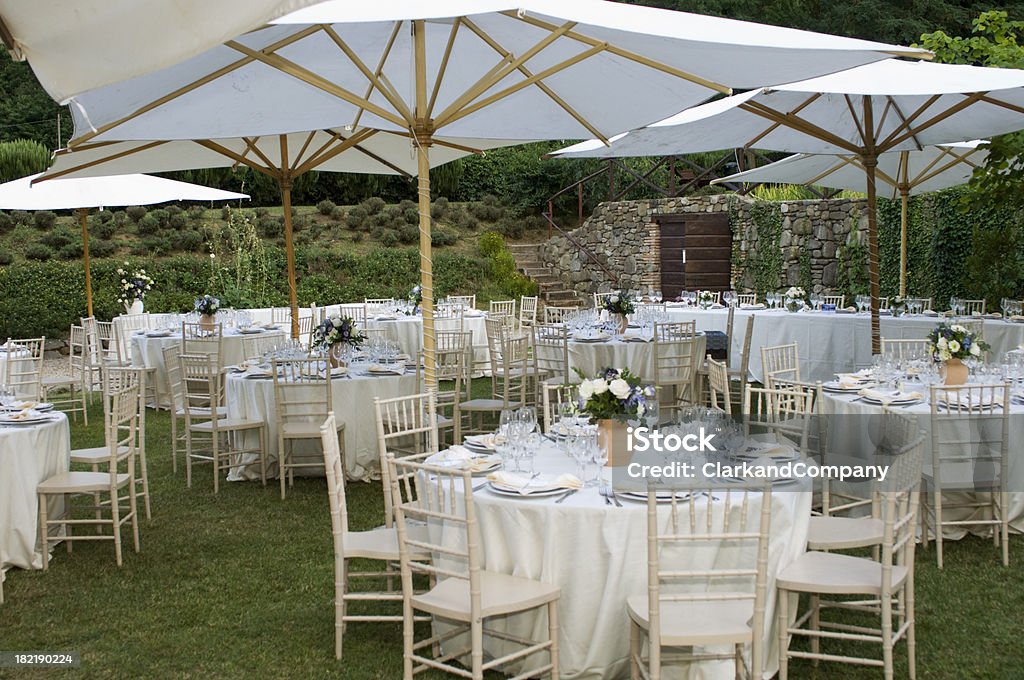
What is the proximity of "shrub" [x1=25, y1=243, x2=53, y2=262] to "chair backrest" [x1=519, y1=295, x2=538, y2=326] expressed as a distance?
9.50 m

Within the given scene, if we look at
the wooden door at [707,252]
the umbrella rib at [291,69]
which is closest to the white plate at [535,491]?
the umbrella rib at [291,69]

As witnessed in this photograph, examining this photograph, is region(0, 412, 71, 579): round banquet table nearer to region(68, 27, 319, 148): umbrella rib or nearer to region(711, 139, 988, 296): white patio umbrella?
region(68, 27, 319, 148): umbrella rib

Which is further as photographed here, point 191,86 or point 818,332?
point 818,332

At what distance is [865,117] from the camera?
8484 millimetres

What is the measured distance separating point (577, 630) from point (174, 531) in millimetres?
3849

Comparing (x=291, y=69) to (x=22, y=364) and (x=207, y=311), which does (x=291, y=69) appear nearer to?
(x=207, y=311)

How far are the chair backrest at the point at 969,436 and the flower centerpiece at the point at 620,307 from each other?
4.51 meters

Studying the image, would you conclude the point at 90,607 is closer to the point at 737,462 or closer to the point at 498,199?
the point at 737,462

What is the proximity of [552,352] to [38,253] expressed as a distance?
13.1 meters

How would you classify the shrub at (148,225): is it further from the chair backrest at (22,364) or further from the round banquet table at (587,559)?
the round banquet table at (587,559)

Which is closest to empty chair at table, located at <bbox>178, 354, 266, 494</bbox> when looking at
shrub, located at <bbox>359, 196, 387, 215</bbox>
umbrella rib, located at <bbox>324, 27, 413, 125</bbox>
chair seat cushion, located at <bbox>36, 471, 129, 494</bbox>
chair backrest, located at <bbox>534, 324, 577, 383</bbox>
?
chair seat cushion, located at <bbox>36, 471, 129, 494</bbox>

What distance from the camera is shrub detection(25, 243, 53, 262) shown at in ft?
61.3

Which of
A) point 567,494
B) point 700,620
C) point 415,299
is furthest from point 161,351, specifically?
point 700,620

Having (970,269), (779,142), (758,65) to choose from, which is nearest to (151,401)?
(779,142)
